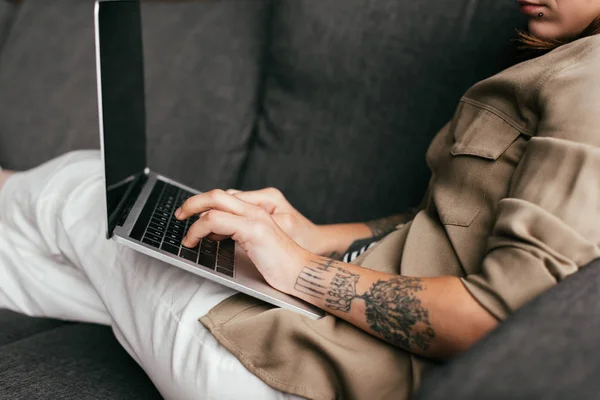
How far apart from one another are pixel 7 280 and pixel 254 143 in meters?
0.63

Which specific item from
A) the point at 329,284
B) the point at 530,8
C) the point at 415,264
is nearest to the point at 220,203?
the point at 329,284

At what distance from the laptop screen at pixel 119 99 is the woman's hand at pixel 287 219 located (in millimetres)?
225

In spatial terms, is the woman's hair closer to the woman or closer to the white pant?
the woman

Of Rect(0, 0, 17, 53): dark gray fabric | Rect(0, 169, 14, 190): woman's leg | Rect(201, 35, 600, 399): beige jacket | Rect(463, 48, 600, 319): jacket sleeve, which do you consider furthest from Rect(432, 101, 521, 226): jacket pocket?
Rect(0, 0, 17, 53): dark gray fabric

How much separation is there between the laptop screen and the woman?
0.09m

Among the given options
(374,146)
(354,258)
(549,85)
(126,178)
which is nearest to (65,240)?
(126,178)

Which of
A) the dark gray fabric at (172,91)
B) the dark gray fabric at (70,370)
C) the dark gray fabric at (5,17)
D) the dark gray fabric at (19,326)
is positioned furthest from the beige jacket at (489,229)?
the dark gray fabric at (5,17)

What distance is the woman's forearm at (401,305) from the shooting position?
0.66m

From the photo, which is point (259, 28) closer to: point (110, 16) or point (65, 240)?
point (110, 16)

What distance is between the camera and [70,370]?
88 centimetres

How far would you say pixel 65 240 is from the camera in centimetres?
98

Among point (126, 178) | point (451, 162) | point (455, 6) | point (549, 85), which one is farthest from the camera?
point (455, 6)

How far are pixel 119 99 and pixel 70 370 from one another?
44 cm

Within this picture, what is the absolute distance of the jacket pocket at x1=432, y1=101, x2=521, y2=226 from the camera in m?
0.80
